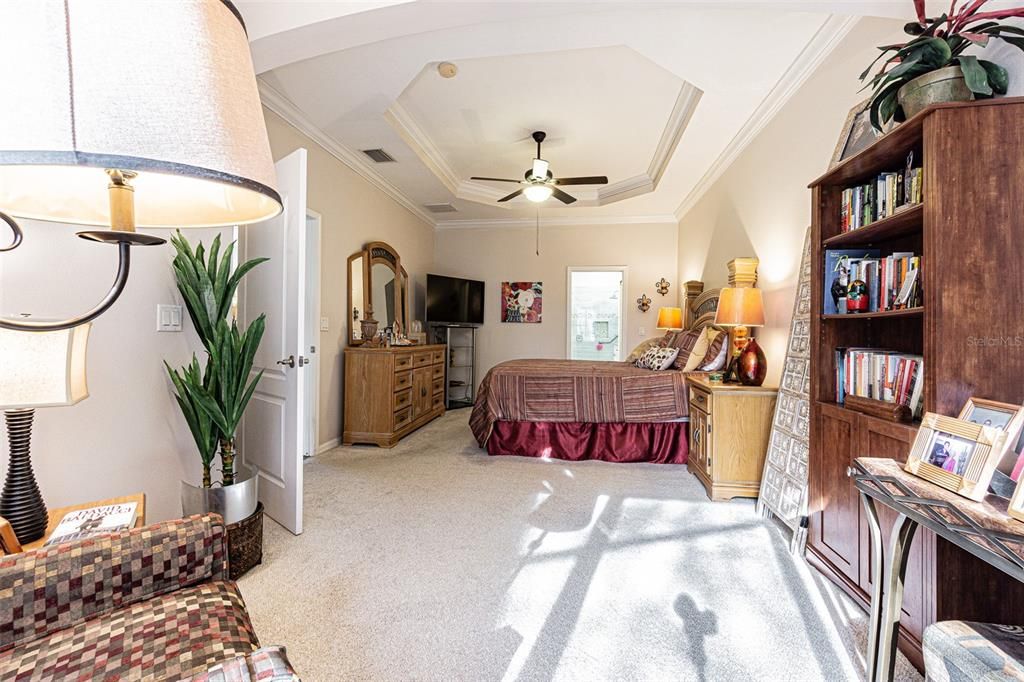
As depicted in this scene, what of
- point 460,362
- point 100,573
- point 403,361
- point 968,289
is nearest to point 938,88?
point 968,289

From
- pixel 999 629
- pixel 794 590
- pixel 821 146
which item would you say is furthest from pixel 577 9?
pixel 794 590

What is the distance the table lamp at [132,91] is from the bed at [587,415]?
11.5 ft

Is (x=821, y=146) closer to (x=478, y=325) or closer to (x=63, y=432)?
(x=63, y=432)

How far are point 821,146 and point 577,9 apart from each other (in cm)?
162

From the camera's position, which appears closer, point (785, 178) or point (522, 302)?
point (785, 178)

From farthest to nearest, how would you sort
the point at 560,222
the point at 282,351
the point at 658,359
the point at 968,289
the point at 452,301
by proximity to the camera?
1. the point at 560,222
2. the point at 452,301
3. the point at 658,359
4. the point at 282,351
5. the point at 968,289

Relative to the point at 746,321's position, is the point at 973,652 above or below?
below

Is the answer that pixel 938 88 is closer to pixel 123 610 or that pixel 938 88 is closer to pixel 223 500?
pixel 123 610

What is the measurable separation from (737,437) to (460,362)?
4287 mm

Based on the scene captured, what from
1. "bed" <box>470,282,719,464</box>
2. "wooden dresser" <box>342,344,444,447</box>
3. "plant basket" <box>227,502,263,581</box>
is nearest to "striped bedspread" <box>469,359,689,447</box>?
"bed" <box>470,282,719,464</box>

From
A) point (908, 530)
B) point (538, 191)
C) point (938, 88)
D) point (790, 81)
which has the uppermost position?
point (790, 81)

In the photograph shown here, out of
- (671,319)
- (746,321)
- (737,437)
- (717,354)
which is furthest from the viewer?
(671,319)

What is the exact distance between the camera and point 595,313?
6.61 metres

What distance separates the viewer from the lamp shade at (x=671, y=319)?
18.8ft
